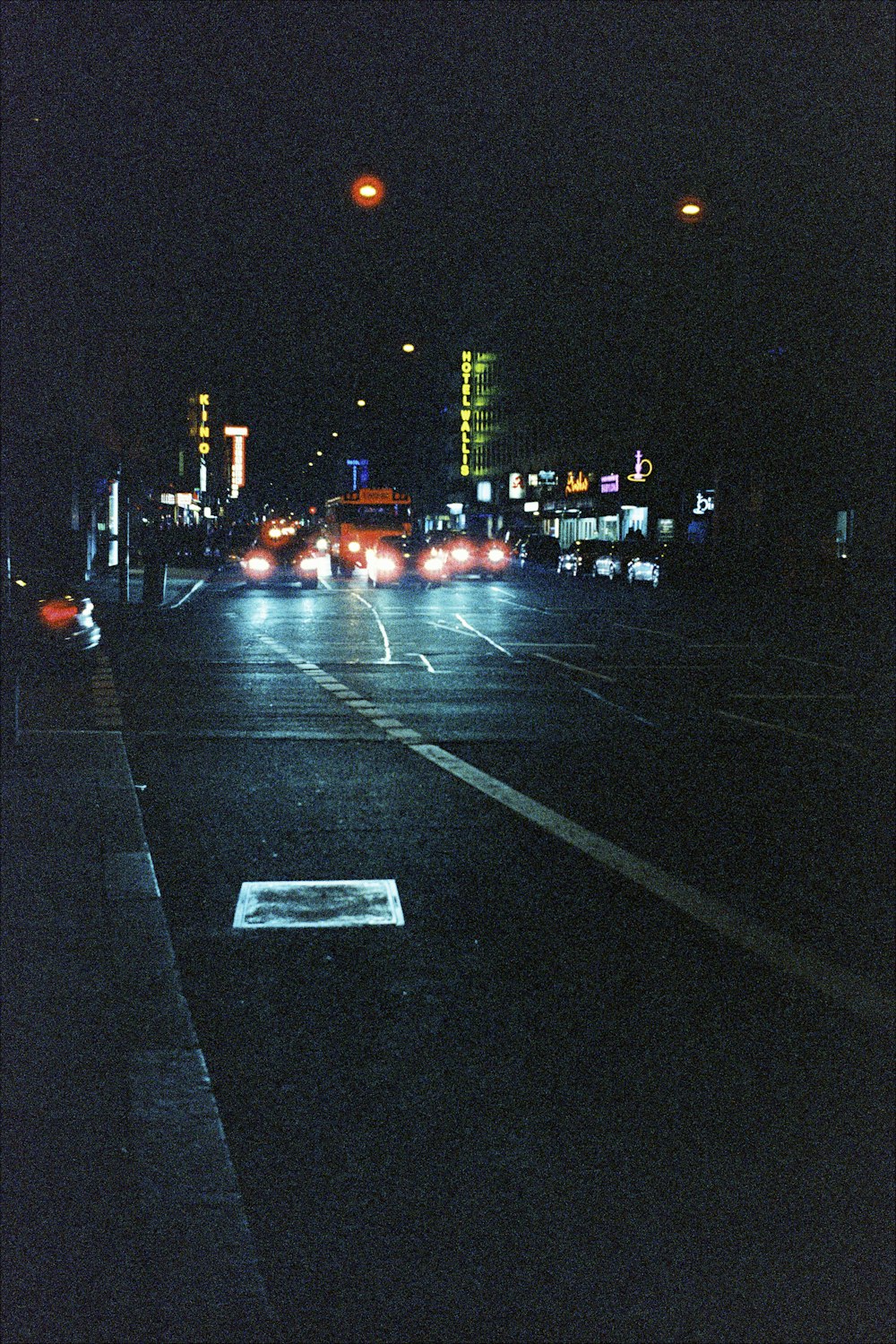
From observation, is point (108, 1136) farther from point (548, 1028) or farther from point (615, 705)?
point (615, 705)

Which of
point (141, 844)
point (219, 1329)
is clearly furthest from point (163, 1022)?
point (141, 844)

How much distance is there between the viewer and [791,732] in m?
15.2

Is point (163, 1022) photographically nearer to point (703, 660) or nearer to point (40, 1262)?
point (40, 1262)

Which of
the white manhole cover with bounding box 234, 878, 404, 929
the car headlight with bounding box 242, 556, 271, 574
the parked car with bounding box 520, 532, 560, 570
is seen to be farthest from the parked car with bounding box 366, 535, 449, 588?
the white manhole cover with bounding box 234, 878, 404, 929

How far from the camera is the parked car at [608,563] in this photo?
65312mm

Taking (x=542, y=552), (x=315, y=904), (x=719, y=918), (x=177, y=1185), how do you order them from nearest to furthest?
1. (x=177, y=1185)
2. (x=719, y=918)
3. (x=315, y=904)
4. (x=542, y=552)

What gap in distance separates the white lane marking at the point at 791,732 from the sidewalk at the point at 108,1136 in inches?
298

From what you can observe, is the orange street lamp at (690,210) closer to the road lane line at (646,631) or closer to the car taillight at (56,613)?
the car taillight at (56,613)

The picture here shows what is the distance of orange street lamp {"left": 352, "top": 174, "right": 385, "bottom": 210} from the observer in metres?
16.5

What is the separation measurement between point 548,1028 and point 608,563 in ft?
198

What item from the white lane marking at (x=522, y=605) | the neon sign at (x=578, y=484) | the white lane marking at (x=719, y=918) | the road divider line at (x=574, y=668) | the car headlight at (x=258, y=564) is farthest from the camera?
the neon sign at (x=578, y=484)

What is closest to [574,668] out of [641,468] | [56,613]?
[56,613]

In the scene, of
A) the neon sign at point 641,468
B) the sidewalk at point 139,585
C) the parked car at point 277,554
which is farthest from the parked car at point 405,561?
the neon sign at point 641,468

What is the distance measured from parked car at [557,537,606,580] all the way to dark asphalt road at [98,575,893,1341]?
54.4 meters
